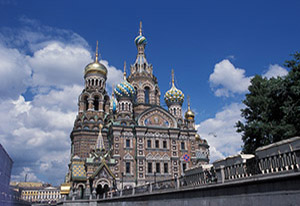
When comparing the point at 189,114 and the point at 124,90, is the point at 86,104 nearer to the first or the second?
the point at 124,90

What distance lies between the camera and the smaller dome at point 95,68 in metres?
47.0

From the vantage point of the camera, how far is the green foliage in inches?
720

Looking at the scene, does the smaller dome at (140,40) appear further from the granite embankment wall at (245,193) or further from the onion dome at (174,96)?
the granite embankment wall at (245,193)

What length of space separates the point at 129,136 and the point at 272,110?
2084 cm

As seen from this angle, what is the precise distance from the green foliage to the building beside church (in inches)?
499

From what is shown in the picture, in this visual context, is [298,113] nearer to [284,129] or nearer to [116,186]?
[284,129]

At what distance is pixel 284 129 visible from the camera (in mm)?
18891

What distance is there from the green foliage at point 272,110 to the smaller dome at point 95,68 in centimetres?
2912

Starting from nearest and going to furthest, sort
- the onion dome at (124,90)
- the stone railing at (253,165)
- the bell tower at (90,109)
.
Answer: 1. the stone railing at (253,165)
2. the onion dome at (124,90)
3. the bell tower at (90,109)

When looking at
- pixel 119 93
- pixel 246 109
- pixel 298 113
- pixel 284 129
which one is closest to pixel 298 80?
pixel 298 113

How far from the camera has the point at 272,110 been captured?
21125mm

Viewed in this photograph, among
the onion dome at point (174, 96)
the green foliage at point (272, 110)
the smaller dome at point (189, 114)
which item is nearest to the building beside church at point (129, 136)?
the onion dome at point (174, 96)

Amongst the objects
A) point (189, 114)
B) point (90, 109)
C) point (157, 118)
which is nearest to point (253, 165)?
point (157, 118)

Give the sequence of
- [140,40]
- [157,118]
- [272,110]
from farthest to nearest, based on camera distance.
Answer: [140,40], [157,118], [272,110]
